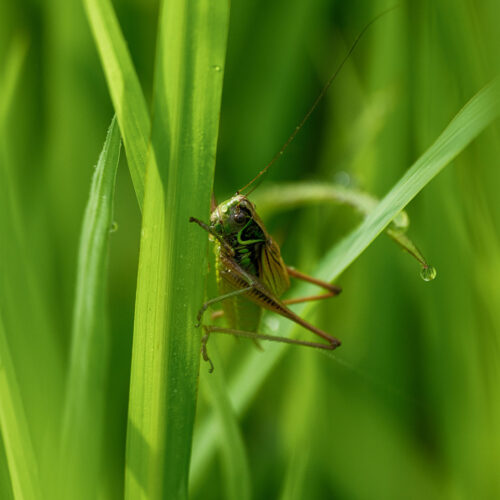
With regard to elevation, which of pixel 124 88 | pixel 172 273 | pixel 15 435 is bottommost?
pixel 15 435

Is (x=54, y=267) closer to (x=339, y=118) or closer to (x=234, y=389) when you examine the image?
(x=234, y=389)

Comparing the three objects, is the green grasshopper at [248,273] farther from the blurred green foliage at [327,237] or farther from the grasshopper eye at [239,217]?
the blurred green foliage at [327,237]

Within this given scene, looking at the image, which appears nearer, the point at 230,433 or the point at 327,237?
the point at 230,433

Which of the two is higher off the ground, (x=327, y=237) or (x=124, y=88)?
(x=124, y=88)

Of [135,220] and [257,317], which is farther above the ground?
[135,220]

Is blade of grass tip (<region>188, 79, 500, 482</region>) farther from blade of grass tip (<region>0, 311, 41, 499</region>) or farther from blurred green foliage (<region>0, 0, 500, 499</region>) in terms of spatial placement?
blade of grass tip (<region>0, 311, 41, 499</region>)

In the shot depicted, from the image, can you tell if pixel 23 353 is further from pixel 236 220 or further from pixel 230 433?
pixel 236 220

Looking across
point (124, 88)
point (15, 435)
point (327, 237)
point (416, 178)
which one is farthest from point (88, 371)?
point (327, 237)

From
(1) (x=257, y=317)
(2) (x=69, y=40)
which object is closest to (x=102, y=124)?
(2) (x=69, y=40)
